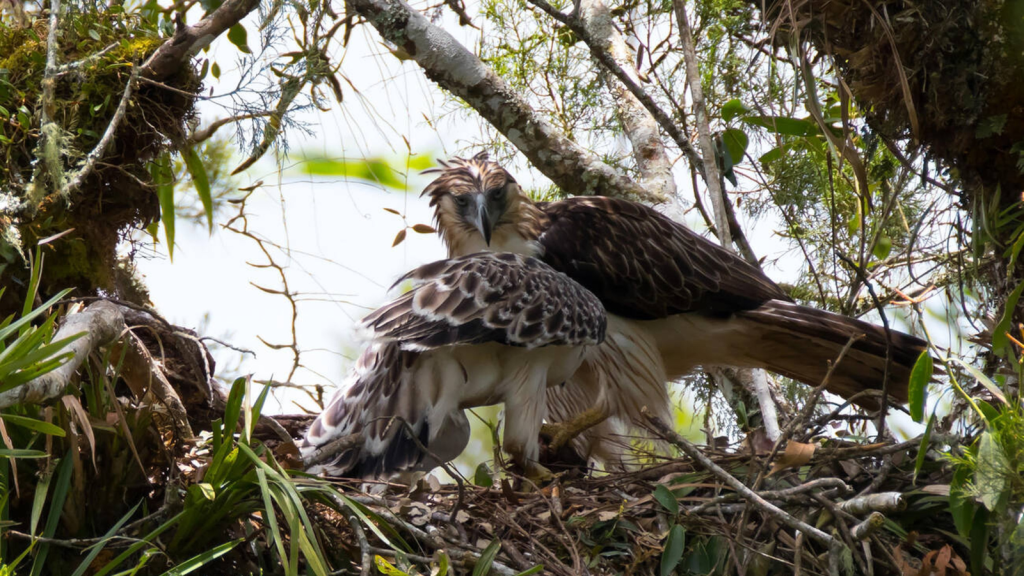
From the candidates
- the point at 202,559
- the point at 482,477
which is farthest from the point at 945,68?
the point at 202,559

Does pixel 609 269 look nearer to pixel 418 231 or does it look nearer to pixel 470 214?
pixel 470 214

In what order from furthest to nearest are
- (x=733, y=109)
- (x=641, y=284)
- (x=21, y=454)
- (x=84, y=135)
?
(x=641, y=284) → (x=733, y=109) → (x=84, y=135) → (x=21, y=454)

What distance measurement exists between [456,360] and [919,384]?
5.64 feet

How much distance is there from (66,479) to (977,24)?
3011 millimetres

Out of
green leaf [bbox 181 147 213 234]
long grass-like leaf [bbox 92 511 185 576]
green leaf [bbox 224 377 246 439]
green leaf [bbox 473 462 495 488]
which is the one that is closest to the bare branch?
green leaf [bbox 181 147 213 234]

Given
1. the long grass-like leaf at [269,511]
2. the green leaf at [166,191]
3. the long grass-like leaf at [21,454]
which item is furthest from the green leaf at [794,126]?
the long grass-like leaf at [21,454]

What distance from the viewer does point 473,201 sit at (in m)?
4.68

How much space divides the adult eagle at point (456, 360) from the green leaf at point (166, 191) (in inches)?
36.4

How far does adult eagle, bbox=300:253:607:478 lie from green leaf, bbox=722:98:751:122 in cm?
111

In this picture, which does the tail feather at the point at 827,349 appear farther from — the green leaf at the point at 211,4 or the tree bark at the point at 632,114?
the green leaf at the point at 211,4

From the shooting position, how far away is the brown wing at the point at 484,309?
138 inches

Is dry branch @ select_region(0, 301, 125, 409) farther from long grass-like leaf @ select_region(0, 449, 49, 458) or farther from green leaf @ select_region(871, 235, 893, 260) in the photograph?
green leaf @ select_region(871, 235, 893, 260)

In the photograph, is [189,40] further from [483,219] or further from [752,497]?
[752,497]

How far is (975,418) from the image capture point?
3057 millimetres
